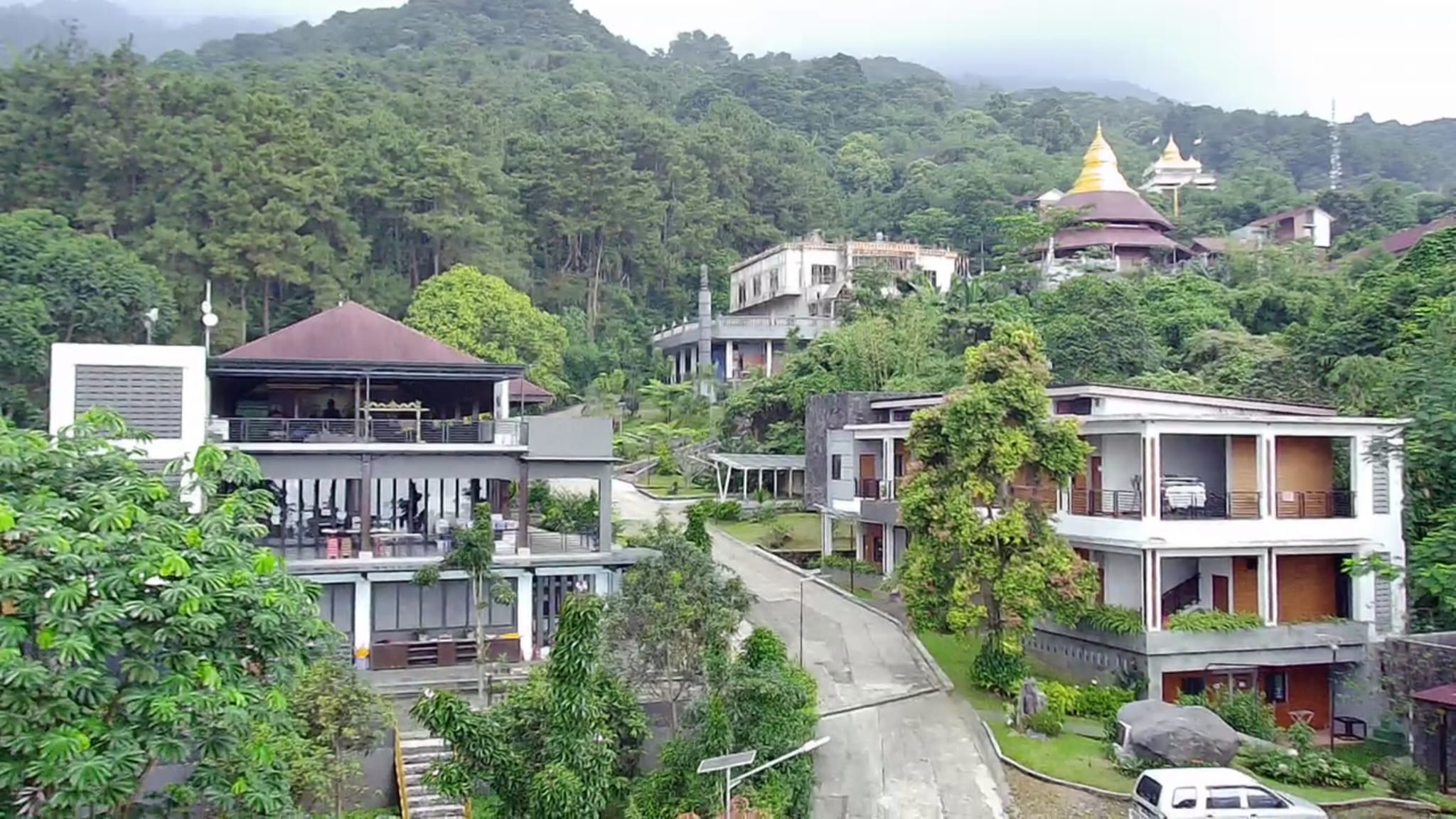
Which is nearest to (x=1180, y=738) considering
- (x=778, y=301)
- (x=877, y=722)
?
(x=877, y=722)

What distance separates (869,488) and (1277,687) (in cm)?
1021

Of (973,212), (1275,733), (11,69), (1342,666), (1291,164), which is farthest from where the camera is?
(1291,164)

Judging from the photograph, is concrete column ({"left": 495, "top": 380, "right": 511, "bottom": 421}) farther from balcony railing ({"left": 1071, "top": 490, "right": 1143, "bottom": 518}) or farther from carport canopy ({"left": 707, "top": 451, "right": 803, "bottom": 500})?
balcony railing ({"left": 1071, "top": 490, "right": 1143, "bottom": 518})

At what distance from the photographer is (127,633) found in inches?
385

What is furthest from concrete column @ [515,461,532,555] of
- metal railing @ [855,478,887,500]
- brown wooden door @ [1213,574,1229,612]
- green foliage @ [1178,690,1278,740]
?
brown wooden door @ [1213,574,1229,612]

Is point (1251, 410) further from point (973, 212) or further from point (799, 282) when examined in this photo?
point (973, 212)

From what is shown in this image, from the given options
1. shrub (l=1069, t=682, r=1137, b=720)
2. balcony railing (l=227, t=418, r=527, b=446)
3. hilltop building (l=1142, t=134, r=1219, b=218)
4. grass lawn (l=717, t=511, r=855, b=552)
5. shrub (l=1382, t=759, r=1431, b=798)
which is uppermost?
hilltop building (l=1142, t=134, r=1219, b=218)

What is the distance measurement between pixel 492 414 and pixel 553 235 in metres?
29.5

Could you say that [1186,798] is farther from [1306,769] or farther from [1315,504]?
[1315,504]

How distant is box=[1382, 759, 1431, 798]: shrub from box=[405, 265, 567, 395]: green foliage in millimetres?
29792

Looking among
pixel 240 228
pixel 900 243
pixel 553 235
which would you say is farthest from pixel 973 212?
pixel 240 228

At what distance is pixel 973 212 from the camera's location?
219ft

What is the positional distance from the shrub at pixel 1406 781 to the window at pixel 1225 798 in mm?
3422

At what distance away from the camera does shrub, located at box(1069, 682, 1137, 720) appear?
19.3 metres
